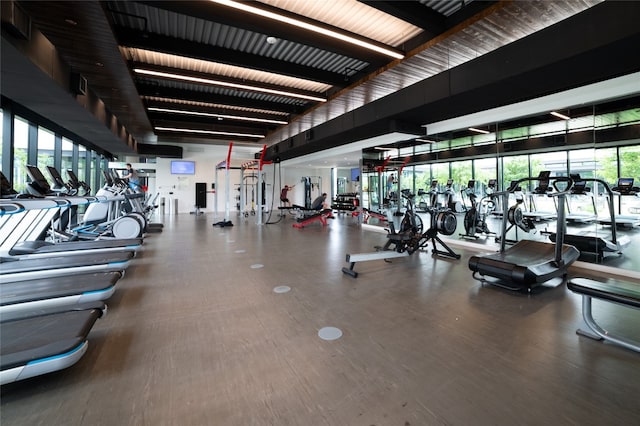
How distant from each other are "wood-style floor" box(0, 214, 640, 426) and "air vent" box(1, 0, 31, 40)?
9.99ft

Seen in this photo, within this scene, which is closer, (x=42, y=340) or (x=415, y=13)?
(x=42, y=340)

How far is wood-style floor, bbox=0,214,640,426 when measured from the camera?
4.49 feet

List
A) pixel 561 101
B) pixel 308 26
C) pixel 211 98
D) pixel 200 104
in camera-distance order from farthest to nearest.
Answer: pixel 200 104, pixel 211 98, pixel 561 101, pixel 308 26

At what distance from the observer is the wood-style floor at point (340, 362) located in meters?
1.37

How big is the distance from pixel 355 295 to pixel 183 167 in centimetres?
1415

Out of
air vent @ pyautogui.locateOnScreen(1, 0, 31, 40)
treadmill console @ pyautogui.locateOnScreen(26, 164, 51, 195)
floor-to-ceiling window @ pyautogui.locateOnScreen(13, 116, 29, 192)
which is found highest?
air vent @ pyautogui.locateOnScreen(1, 0, 31, 40)

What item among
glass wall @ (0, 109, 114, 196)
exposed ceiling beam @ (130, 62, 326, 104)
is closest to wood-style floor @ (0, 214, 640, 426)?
glass wall @ (0, 109, 114, 196)

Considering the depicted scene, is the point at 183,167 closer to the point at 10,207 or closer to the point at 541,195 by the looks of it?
the point at 10,207

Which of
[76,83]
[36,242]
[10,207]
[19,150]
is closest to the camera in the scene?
[10,207]

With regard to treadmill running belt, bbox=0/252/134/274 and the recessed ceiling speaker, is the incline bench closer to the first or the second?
treadmill running belt, bbox=0/252/134/274

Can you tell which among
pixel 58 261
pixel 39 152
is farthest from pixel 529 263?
pixel 39 152

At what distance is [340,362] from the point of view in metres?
1.77

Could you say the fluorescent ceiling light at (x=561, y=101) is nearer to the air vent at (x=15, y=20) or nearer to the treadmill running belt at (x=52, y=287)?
the treadmill running belt at (x=52, y=287)

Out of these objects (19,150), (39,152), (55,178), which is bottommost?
(55,178)
